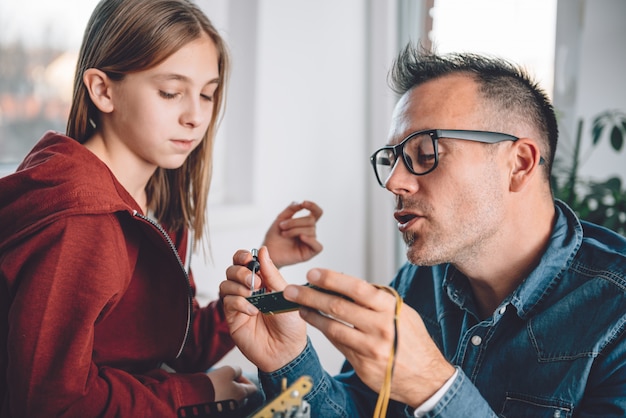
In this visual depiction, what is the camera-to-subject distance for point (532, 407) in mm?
1128

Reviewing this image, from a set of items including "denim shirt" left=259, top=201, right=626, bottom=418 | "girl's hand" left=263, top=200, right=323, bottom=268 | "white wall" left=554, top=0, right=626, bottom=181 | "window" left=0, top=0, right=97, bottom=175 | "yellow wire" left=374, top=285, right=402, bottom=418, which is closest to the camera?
"yellow wire" left=374, top=285, right=402, bottom=418

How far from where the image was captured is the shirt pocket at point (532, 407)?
1.09 metres

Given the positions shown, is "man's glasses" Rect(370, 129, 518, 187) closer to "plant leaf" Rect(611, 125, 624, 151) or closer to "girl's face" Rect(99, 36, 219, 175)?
"girl's face" Rect(99, 36, 219, 175)

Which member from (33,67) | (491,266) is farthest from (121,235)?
(33,67)

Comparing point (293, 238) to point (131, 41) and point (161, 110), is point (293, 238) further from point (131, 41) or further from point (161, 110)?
point (131, 41)

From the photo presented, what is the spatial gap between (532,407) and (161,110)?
90 cm

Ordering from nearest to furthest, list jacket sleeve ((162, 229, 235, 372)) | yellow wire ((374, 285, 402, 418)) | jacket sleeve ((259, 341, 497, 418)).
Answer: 1. yellow wire ((374, 285, 402, 418))
2. jacket sleeve ((259, 341, 497, 418))
3. jacket sleeve ((162, 229, 235, 372))

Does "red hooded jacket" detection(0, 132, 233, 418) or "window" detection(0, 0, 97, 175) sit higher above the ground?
"window" detection(0, 0, 97, 175)

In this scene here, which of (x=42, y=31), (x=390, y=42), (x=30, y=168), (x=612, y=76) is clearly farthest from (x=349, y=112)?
(x=30, y=168)

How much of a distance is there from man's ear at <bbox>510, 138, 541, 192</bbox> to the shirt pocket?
1.36 ft

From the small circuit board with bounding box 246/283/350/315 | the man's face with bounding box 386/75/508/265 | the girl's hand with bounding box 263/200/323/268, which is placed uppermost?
the man's face with bounding box 386/75/508/265

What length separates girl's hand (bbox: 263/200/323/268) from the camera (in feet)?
5.11

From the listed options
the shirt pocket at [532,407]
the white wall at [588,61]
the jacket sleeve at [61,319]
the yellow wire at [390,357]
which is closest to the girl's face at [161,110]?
the jacket sleeve at [61,319]

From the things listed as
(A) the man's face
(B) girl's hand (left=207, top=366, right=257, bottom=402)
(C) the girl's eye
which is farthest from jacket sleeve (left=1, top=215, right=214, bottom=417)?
(A) the man's face
